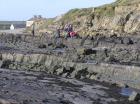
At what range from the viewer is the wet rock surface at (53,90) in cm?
2388

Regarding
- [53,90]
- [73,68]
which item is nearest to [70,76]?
[73,68]

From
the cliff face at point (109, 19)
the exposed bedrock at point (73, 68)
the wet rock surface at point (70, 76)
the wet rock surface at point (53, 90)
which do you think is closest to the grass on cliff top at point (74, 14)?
the cliff face at point (109, 19)

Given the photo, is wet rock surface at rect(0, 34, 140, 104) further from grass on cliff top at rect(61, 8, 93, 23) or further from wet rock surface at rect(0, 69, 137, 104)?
grass on cliff top at rect(61, 8, 93, 23)

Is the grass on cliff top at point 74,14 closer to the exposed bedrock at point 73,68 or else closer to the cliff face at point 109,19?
the cliff face at point 109,19

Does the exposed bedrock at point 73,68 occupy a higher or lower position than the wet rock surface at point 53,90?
higher

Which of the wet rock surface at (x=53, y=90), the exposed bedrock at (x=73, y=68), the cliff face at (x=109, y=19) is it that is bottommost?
the wet rock surface at (x=53, y=90)

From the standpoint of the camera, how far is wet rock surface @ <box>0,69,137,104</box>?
23.9 meters

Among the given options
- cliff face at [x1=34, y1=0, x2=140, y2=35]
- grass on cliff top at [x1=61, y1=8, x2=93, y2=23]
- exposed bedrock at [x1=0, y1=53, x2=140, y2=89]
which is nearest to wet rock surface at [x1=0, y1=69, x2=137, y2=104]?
exposed bedrock at [x1=0, y1=53, x2=140, y2=89]

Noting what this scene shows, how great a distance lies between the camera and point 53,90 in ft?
90.1

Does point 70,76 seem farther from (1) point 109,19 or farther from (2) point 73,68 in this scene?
(1) point 109,19

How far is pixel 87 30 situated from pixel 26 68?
31.5 meters

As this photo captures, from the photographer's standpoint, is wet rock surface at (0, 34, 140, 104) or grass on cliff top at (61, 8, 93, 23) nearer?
wet rock surface at (0, 34, 140, 104)

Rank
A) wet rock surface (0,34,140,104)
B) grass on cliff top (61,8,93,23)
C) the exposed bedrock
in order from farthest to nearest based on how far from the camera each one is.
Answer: grass on cliff top (61,8,93,23)
the exposed bedrock
wet rock surface (0,34,140,104)

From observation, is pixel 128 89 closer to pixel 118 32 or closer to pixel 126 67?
pixel 126 67
